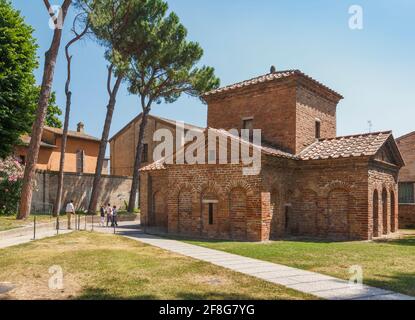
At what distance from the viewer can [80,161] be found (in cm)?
3509

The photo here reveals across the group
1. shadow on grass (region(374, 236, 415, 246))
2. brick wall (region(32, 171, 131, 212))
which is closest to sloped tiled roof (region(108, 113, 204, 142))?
brick wall (region(32, 171, 131, 212))

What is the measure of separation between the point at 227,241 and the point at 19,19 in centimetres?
1875

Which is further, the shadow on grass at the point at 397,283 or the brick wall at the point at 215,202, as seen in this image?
the brick wall at the point at 215,202

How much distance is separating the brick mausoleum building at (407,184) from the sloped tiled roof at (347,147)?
8830mm

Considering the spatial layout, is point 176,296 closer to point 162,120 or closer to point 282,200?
point 282,200

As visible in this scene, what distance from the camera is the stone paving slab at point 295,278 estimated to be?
646 centimetres

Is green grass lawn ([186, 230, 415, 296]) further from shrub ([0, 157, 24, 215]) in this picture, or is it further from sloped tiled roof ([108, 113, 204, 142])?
sloped tiled roof ([108, 113, 204, 142])

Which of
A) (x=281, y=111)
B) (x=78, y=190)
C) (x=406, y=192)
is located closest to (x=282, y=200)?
(x=281, y=111)

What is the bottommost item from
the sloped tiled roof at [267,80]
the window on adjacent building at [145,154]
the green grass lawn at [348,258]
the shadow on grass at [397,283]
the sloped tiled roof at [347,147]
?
the green grass lawn at [348,258]

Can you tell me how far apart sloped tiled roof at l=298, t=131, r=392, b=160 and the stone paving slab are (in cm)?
770

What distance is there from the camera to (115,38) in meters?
25.9

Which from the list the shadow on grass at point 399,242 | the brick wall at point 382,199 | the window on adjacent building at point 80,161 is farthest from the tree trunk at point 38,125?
the window on adjacent building at point 80,161

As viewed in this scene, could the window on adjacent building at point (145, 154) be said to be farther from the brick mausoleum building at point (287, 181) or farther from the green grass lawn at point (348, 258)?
the green grass lawn at point (348, 258)

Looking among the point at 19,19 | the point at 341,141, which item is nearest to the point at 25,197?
the point at 19,19
